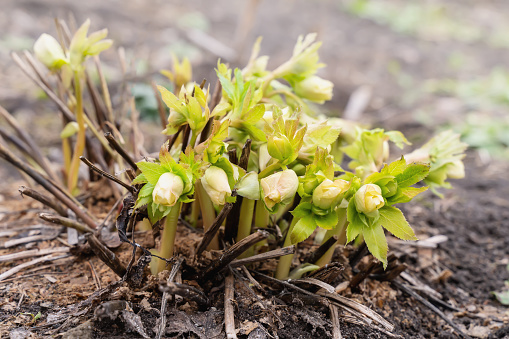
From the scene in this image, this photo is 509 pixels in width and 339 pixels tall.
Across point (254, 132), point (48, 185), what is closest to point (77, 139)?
point (48, 185)

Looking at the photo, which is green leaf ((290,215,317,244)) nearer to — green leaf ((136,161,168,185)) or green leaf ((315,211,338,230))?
green leaf ((315,211,338,230))

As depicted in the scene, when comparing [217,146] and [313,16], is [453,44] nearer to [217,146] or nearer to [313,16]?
[313,16]

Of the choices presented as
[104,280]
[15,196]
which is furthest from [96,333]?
[15,196]

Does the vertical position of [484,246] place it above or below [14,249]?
below

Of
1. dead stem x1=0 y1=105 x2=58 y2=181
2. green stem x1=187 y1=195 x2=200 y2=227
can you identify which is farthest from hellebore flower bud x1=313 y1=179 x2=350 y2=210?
dead stem x1=0 y1=105 x2=58 y2=181

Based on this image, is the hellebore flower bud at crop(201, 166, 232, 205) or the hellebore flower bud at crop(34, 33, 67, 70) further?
the hellebore flower bud at crop(34, 33, 67, 70)

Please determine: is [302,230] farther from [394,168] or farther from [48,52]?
[48,52]
